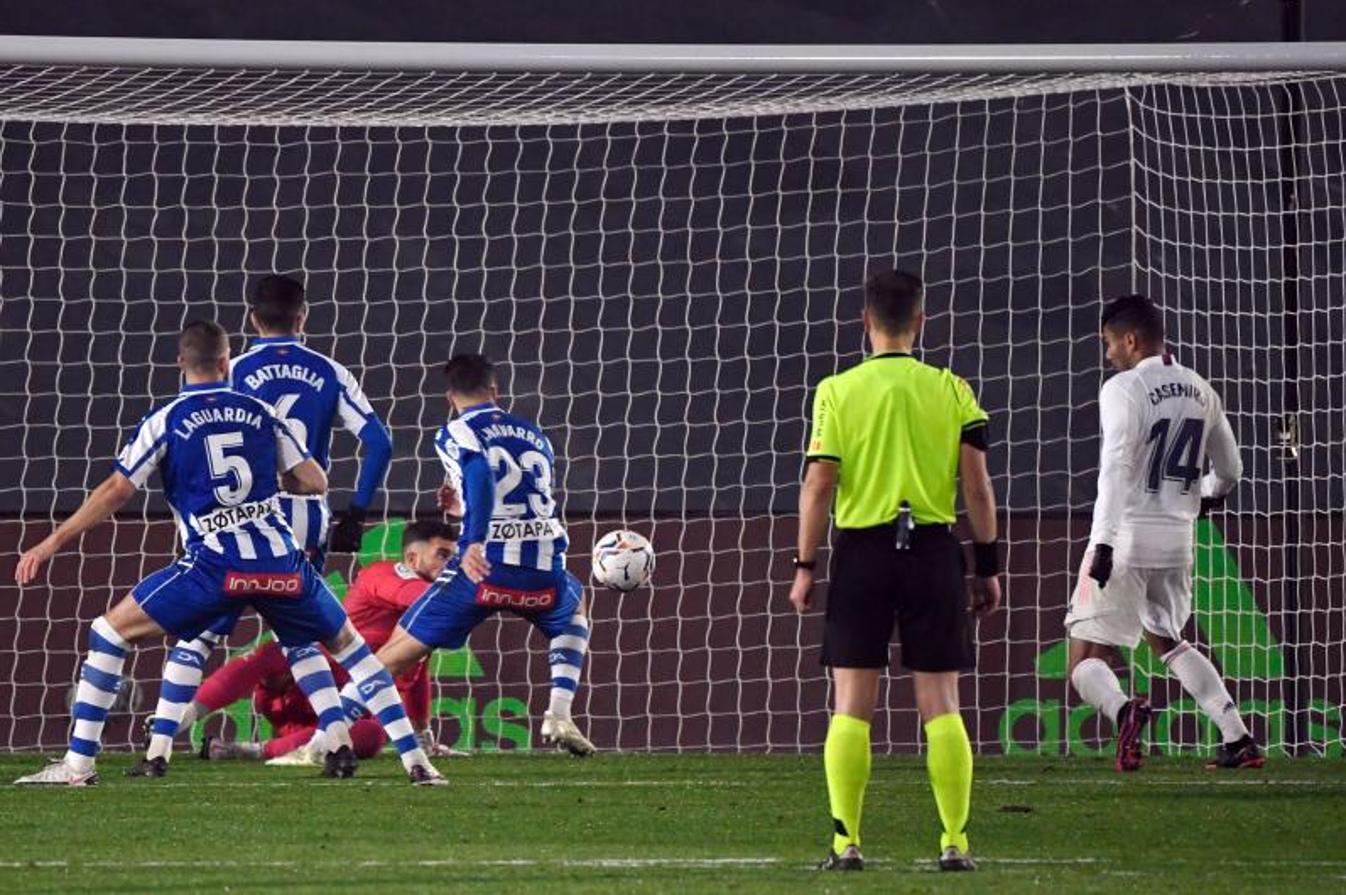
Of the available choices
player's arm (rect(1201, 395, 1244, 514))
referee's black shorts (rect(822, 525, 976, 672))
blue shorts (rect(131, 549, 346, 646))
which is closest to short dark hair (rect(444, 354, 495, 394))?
blue shorts (rect(131, 549, 346, 646))

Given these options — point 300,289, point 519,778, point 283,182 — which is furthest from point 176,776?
point 283,182

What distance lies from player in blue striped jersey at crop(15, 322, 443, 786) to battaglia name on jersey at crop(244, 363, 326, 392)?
0.83 metres

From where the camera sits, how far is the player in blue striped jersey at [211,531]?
7605 mm

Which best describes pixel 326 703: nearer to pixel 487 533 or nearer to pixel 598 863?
pixel 487 533

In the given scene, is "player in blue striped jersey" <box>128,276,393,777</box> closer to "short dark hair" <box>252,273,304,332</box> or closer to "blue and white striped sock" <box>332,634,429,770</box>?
"short dark hair" <box>252,273,304,332</box>

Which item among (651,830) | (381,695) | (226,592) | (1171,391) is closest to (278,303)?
(226,592)

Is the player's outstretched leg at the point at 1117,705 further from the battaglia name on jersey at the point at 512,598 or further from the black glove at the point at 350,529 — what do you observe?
the black glove at the point at 350,529

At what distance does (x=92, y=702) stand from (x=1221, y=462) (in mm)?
4164

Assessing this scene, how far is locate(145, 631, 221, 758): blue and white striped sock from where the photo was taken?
8.18m

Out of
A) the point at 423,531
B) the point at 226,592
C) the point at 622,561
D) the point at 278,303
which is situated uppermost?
the point at 278,303

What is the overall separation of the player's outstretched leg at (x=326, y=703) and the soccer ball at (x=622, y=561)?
58.2 inches

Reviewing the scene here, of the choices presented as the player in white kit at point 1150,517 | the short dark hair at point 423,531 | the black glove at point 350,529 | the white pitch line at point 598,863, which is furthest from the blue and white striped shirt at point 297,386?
the white pitch line at point 598,863

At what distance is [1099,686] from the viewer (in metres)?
8.83

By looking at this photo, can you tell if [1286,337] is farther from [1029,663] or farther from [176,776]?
[176,776]
